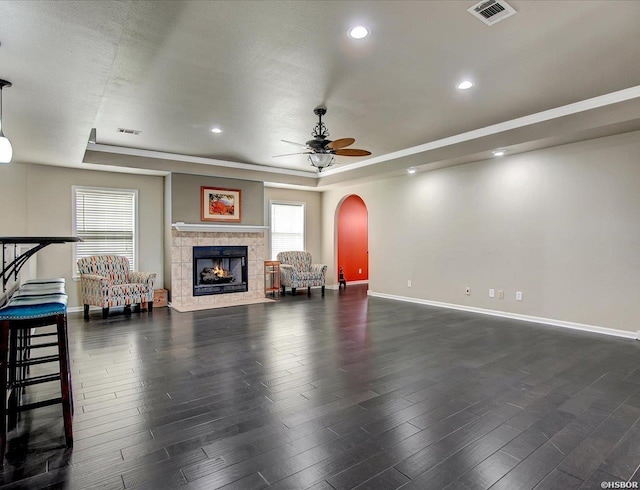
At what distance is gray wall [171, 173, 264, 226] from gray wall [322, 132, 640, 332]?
118 inches

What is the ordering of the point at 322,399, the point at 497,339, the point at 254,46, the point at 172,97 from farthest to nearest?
the point at 497,339
the point at 172,97
the point at 254,46
the point at 322,399

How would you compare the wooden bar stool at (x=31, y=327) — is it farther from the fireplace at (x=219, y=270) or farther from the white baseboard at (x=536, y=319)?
the white baseboard at (x=536, y=319)

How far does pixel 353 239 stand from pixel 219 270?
13.6ft

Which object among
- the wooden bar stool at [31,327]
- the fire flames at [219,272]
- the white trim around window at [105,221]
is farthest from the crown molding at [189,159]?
the wooden bar stool at [31,327]

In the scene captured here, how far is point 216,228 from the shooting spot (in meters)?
7.29

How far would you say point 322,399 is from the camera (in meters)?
2.79

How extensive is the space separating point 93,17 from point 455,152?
5085 millimetres

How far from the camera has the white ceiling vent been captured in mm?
2494

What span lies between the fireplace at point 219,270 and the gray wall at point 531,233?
319cm

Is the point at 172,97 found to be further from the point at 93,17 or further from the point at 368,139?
the point at 368,139

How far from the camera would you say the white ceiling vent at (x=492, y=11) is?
2494 millimetres

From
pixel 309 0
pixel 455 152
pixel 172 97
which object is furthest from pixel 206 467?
pixel 455 152

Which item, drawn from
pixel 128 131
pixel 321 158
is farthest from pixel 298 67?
pixel 128 131

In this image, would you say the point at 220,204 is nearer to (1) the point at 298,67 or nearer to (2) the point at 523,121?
(1) the point at 298,67
